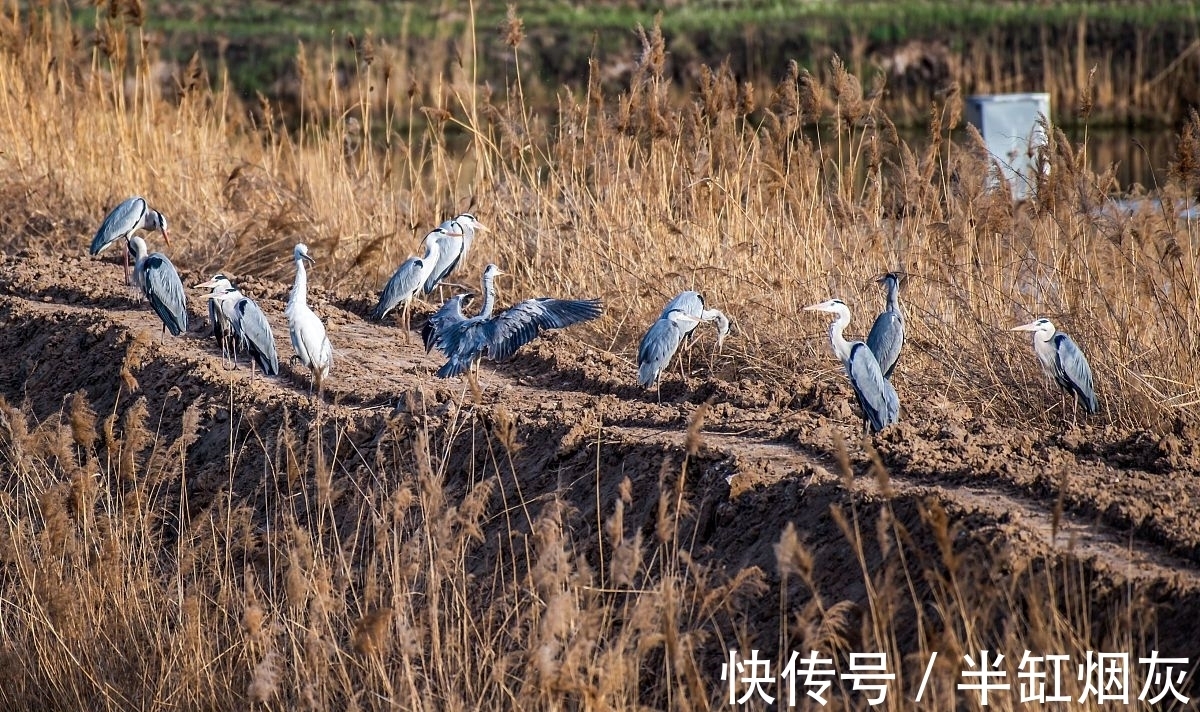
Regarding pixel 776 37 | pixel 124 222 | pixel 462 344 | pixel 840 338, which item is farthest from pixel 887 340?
pixel 776 37

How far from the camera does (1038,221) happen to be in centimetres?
599

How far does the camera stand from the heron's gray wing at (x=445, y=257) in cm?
653

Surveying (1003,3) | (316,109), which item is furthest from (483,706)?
(1003,3)

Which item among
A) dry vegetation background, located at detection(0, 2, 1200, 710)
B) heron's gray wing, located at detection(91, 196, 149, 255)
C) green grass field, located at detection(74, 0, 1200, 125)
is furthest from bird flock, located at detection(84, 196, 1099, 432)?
green grass field, located at detection(74, 0, 1200, 125)

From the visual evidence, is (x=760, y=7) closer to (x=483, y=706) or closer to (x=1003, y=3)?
(x=1003, y=3)

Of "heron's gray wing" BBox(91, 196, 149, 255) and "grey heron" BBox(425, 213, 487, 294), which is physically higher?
"heron's gray wing" BBox(91, 196, 149, 255)

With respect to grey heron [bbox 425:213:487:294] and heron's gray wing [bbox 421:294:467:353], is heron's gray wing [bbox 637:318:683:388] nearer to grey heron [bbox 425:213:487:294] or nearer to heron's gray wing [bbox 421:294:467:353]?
heron's gray wing [bbox 421:294:467:353]

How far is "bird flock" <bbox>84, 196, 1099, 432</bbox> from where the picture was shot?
480cm

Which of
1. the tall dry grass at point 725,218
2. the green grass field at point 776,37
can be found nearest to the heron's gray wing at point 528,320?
the tall dry grass at point 725,218

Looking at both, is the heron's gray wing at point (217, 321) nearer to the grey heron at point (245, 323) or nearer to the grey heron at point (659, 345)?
the grey heron at point (245, 323)

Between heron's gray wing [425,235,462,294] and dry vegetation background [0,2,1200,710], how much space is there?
1.03 feet

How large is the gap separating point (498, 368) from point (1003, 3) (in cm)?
2425

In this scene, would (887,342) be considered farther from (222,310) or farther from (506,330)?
(222,310)

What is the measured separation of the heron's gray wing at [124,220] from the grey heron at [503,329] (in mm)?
2288
